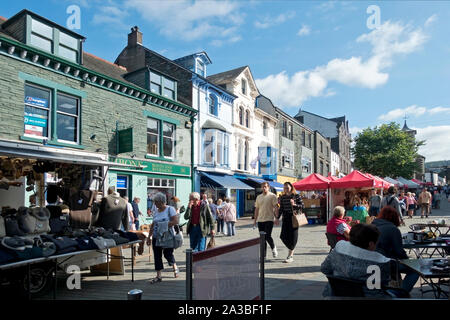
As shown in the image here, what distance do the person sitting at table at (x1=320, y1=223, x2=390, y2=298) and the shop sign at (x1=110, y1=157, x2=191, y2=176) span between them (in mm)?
12825

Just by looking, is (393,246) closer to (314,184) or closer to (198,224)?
(198,224)

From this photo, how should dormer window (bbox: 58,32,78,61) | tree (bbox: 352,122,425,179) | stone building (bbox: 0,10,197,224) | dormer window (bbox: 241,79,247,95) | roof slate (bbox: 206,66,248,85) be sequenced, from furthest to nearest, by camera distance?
1. tree (bbox: 352,122,425,179)
2. dormer window (bbox: 241,79,247,95)
3. roof slate (bbox: 206,66,248,85)
4. dormer window (bbox: 58,32,78,61)
5. stone building (bbox: 0,10,197,224)

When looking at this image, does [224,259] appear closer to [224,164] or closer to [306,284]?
[306,284]

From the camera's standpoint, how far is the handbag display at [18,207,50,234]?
5707mm

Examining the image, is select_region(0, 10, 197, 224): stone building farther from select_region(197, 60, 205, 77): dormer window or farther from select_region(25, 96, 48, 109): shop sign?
select_region(197, 60, 205, 77): dormer window

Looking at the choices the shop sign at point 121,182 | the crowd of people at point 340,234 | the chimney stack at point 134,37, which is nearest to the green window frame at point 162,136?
the shop sign at point 121,182

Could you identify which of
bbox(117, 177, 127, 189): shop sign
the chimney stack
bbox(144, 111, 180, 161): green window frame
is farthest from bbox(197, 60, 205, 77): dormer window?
bbox(117, 177, 127, 189): shop sign

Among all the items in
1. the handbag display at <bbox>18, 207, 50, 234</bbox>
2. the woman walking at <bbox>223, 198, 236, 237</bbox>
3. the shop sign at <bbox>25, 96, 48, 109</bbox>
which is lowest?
the woman walking at <bbox>223, 198, 236, 237</bbox>

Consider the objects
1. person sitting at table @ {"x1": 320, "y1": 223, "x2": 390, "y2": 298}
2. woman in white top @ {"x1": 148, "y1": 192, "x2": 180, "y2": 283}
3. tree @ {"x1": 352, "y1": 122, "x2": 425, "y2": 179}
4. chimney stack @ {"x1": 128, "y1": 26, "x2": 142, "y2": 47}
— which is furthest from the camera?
tree @ {"x1": 352, "y1": 122, "x2": 425, "y2": 179}

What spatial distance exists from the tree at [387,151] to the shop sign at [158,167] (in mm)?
31099

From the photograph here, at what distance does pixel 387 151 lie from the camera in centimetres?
4272

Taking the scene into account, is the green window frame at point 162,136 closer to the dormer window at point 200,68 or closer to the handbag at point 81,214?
the dormer window at point 200,68

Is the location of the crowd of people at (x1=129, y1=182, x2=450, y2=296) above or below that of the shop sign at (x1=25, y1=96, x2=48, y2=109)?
below
